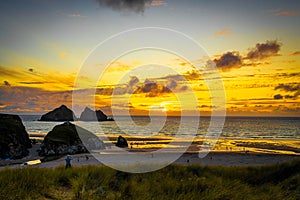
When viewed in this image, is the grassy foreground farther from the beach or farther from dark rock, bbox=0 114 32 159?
dark rock, bbox=0 114 32 159

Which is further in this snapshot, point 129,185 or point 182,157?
point 182,157

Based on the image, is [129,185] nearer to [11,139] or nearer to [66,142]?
[11,139]

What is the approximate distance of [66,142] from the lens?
41125 millimetres

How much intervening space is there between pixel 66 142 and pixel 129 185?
109ft

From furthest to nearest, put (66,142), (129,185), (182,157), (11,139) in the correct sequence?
(66,142)
(11,139)
(182,157)
(129,185)


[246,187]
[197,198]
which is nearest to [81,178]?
[197,198]

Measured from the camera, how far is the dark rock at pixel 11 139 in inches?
1407

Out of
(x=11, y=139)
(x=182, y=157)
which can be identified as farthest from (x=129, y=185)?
(x=11, y=139)

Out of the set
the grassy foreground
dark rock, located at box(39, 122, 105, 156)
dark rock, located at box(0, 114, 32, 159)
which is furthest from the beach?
the grassy foreground

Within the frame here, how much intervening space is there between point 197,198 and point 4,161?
29.8 m

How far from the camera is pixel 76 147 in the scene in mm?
41062

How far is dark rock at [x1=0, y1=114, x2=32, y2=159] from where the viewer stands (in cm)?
3575

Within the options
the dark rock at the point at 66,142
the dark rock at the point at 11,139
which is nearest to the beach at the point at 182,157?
the dark rock at the point at 11,139

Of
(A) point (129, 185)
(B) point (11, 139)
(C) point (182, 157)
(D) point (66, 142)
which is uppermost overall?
(B) point (11, 139)
